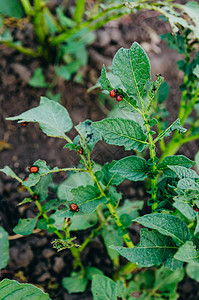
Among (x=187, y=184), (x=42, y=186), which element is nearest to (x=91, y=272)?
(x=42, y=186)

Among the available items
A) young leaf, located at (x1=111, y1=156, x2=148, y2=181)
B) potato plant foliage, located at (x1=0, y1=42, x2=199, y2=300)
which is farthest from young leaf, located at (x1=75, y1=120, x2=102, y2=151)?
young leaf, located at (x1=111, y1=156, x2=148, y2=181)

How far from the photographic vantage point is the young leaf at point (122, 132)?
2.11 ft

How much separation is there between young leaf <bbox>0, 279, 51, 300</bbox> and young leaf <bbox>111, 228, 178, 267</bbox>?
28 centimetres

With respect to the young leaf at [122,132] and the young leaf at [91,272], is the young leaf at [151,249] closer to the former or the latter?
A: the young leaf at [122,132]

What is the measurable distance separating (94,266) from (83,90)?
0.93m

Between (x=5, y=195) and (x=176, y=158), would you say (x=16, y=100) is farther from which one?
(x=176, y=158)

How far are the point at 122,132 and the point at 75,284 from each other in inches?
29.0

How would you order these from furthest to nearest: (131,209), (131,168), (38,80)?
(38,80) < (131,209) < (131,168)

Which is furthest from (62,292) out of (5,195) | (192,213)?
(192,213)

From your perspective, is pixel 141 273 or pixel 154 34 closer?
pixel 141 273

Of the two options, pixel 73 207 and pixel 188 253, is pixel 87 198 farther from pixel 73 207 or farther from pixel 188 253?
pixel 188 253

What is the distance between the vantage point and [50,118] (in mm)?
756

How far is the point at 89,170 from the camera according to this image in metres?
0.75

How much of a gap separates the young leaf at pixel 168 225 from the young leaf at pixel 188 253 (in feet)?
0.13
